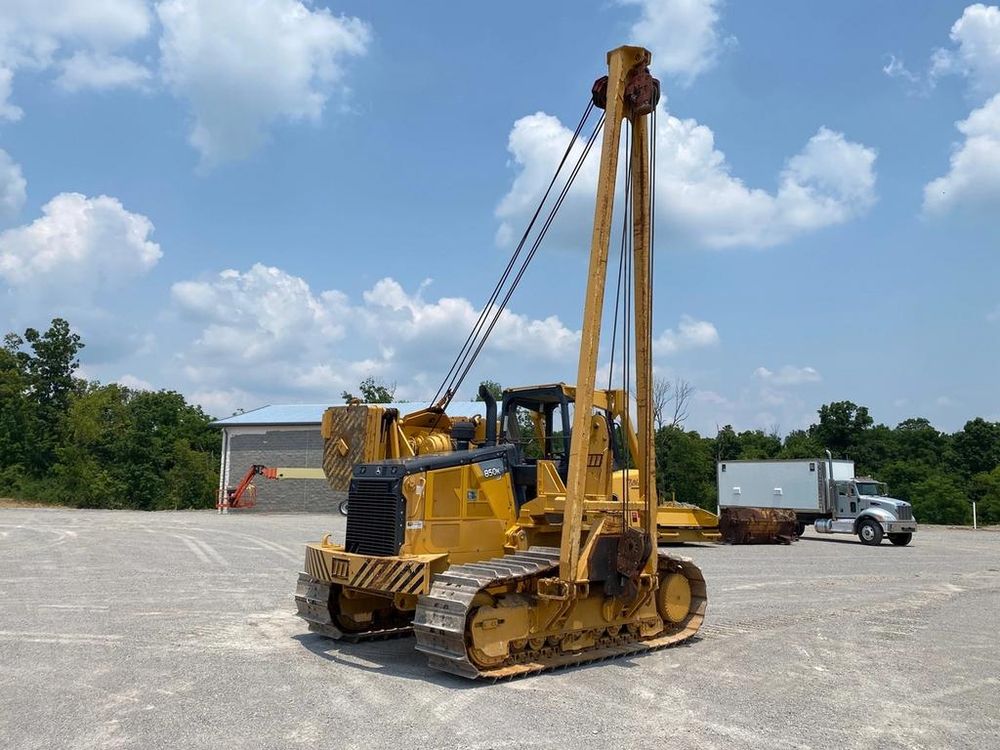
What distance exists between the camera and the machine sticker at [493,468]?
908 cm

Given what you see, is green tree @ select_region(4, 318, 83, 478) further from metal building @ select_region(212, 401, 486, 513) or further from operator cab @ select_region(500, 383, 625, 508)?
operator cab @ select_region(500, 383, 625, 508)

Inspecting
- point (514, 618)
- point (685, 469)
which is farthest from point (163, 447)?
point (514, 618)

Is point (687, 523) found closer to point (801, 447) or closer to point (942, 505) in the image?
point (942, 505)

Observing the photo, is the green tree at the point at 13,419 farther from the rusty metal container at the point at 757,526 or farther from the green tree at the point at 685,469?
the rusty metal container at the point at 757,526

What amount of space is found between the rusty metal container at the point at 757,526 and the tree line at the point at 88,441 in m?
40.3

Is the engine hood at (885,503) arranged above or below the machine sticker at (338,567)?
above

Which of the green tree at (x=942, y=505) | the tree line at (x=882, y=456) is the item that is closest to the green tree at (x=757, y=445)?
the tree line at (x=882, y=456)

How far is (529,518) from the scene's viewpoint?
922cm

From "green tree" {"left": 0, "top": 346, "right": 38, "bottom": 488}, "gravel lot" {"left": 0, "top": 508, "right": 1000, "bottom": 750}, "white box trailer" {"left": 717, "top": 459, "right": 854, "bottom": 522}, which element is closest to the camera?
"gravel lot" {"left": 0, "top": 508, "right": 1000, "bottom": 750}

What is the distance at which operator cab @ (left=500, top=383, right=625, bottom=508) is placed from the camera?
9469 mm

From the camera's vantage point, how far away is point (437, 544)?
858 centimetres

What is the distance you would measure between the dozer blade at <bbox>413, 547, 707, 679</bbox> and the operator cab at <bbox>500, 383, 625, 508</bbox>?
1071 millimetres

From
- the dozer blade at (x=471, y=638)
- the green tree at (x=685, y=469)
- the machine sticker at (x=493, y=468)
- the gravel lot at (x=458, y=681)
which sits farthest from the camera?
the green tree at (x=685, y=469)

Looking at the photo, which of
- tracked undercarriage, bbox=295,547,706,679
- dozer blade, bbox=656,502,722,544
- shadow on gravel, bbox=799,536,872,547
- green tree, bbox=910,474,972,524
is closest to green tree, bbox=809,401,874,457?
green tree, bbox=910,474,972,524
